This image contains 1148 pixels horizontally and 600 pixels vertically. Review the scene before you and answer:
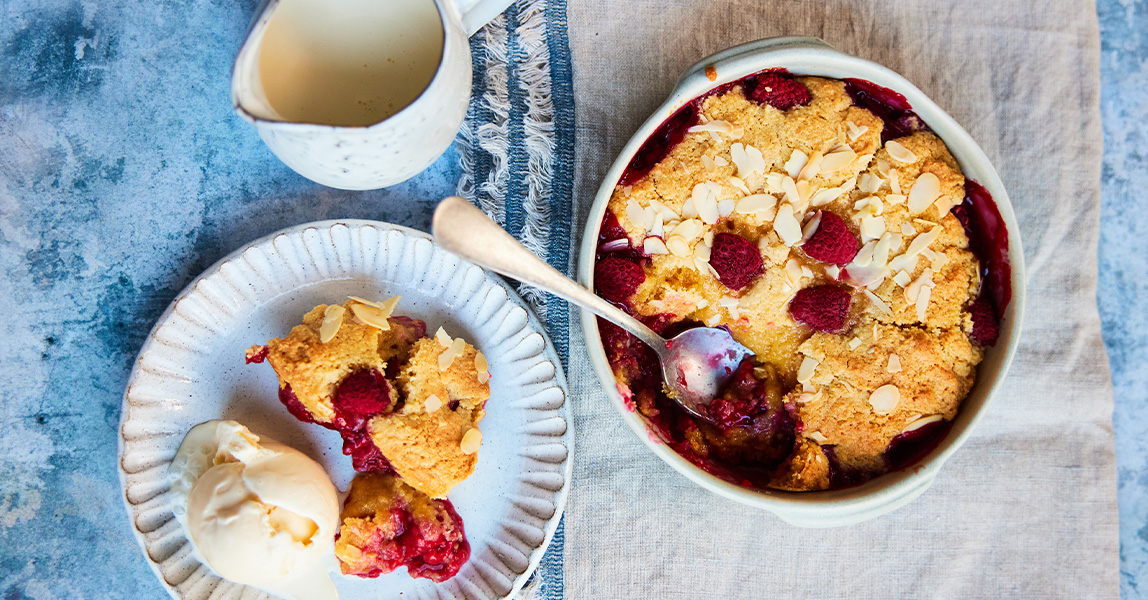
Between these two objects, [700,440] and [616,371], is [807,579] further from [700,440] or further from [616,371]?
[616,371]

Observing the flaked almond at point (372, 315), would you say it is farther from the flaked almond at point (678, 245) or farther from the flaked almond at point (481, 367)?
the flaked almond at point (678, 245)

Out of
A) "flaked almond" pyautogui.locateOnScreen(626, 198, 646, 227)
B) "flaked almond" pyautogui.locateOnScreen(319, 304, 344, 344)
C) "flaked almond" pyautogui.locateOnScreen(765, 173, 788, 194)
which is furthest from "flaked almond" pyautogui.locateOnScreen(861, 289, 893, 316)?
"flaked almond" pyautogui.locateOnScreen(319, 304, 344, 344)

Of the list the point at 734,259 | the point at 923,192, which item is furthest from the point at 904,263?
the point at 734,259

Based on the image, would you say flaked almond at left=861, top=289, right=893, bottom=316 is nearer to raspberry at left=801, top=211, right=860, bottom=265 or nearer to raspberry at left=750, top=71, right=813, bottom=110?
raspberry at left=801, top=211, right=860, bottom=265

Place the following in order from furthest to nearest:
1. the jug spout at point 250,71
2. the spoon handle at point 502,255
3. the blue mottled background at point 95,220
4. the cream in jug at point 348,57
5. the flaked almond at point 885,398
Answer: the blue mottled background at point 95,220
the flaked almond at point 885,398
the cream in jug at point 348,57
the spoon handle at point 502,255
the jug spout at point 250,71

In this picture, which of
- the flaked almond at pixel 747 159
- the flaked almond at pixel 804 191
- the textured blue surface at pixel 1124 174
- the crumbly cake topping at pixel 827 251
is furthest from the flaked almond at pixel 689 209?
the textured blue surface at pixel 1124 174

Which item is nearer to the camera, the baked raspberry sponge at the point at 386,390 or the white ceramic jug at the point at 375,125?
the white ceramic jug at the point at 375,125

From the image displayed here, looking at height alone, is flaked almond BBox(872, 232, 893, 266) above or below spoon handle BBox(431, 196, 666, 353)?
above
